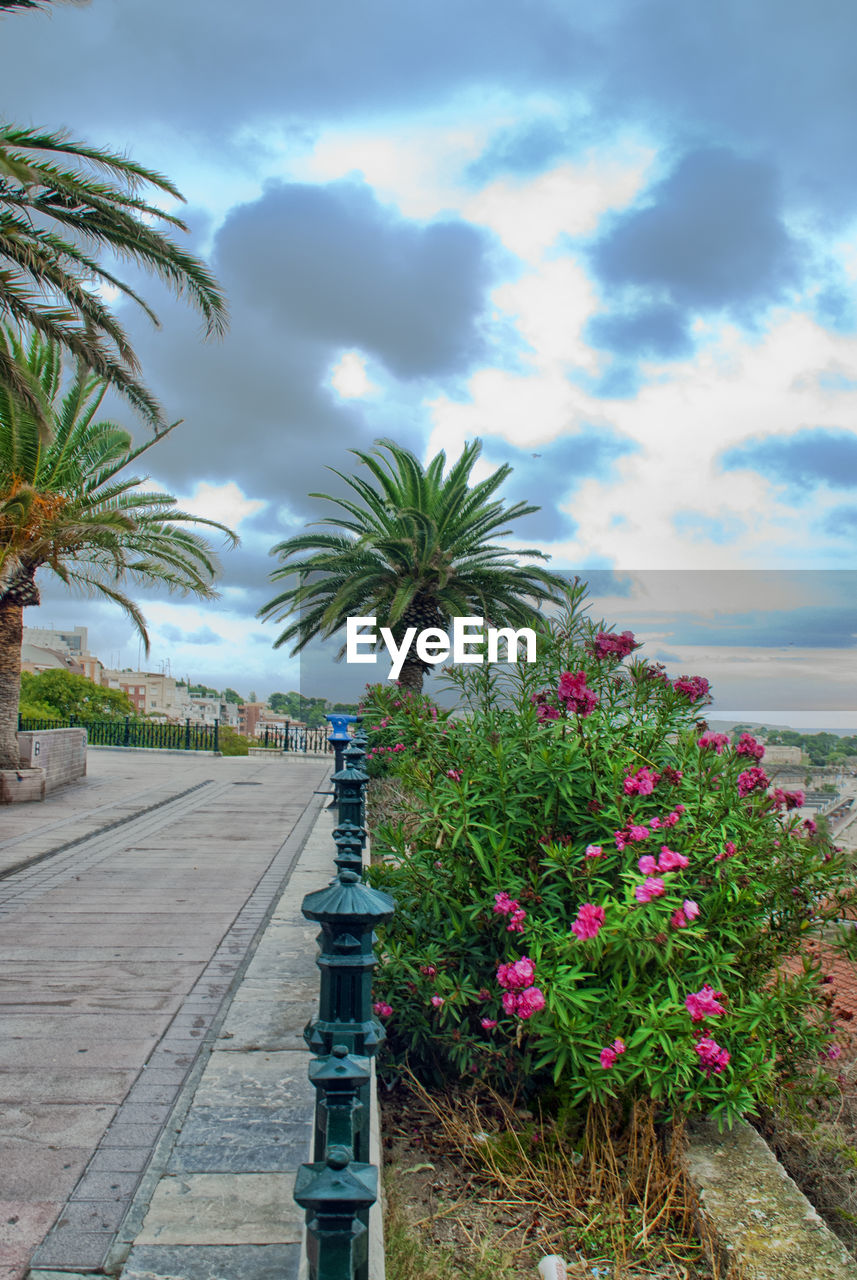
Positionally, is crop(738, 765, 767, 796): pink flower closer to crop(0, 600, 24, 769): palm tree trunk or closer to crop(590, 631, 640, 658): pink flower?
crop(590, 631, 640, 658): pink flower

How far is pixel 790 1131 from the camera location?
344 centimetres

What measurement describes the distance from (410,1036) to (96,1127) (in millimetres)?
1276

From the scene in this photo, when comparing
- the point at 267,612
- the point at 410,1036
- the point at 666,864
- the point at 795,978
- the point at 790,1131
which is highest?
the point at 267,612

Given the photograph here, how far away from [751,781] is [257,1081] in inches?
95.6

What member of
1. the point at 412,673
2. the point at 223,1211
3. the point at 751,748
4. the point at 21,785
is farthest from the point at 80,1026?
the point at 412,673

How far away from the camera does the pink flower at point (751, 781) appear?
3701mm

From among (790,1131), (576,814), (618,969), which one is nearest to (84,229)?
(576,814)

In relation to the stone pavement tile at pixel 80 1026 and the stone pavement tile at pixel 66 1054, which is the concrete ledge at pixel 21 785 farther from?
the stone pavement tile at pixel 66 1054

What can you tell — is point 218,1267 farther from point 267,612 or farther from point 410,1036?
point 267,612

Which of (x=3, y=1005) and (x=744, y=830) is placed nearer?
(x=744, y=830)

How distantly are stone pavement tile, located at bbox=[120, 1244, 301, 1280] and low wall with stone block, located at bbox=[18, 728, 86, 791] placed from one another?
1234 cm

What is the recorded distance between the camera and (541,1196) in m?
2.92

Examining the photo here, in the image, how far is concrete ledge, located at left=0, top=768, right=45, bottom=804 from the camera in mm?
12680

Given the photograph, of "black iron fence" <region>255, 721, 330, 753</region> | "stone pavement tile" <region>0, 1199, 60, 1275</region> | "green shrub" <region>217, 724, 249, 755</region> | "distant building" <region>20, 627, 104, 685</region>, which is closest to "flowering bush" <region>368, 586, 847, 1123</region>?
"stone pavement tile" <region>0, 1199, 60, 1275</region>
